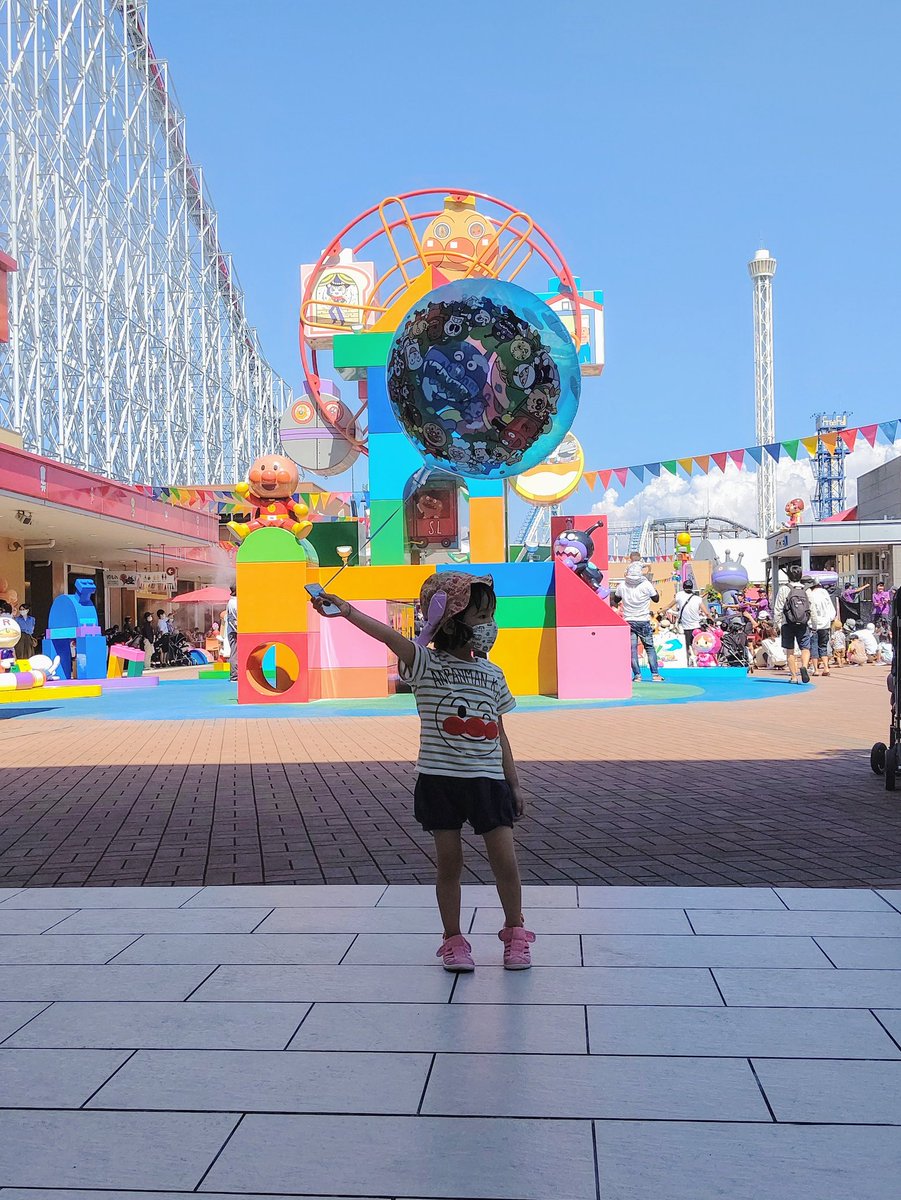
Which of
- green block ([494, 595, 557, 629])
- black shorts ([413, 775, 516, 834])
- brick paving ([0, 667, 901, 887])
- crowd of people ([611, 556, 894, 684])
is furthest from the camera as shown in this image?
crowd of people ([611, 556, 894, 684])

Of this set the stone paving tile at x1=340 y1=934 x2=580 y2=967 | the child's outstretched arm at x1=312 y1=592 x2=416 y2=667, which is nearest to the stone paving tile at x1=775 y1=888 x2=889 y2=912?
the stone paving tile at x1=340 y1=934 x2=580 y2=967

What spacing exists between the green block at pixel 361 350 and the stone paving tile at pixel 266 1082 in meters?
13.7

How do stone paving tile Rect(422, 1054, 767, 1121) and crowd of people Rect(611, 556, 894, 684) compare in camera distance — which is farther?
crowd of people Rect(611, 556, 894, 684)

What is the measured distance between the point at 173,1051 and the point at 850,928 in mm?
2414

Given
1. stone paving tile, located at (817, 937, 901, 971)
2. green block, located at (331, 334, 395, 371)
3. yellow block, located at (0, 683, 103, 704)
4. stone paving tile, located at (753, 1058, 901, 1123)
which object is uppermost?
green block, located at (331, 334, 395, 371)

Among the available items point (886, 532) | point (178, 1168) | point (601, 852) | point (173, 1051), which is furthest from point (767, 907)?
point (886, 532)

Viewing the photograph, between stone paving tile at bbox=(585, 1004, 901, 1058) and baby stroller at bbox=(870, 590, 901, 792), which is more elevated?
baby stroller at bbox=(870, 590, 901, 792)

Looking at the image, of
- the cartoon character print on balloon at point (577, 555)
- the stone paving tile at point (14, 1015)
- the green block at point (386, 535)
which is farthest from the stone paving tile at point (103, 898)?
the cartoon character print on balloon at point (577, 555)

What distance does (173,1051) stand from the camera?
3035 mm

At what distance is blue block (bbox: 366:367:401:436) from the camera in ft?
52.5

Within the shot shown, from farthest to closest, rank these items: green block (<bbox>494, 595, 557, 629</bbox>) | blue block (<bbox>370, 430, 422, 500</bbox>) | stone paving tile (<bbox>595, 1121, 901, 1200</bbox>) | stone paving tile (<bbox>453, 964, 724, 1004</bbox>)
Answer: blue block (<bbox>370, 430, 422, 500</bbox>) → green block (<bbox>494, 595, 557, 629</bbox>) → stone paving tile (<bbox>453, 964, 724, 1004</bbox>) → stone paving tile (<bbox>595, 1121, 901, 1200</bbox>)

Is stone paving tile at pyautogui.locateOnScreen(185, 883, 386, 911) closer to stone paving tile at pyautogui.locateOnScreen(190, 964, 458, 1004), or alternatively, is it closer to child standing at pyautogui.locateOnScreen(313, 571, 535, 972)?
stone paving tile at pyautogui.locateOnScreen(190, 964, 458, 1004)

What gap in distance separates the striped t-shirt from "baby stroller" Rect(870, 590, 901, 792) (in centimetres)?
422

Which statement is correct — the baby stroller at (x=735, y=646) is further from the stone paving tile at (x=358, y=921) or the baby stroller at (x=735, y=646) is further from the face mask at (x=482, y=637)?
the face mask at (x=482, y=637)
